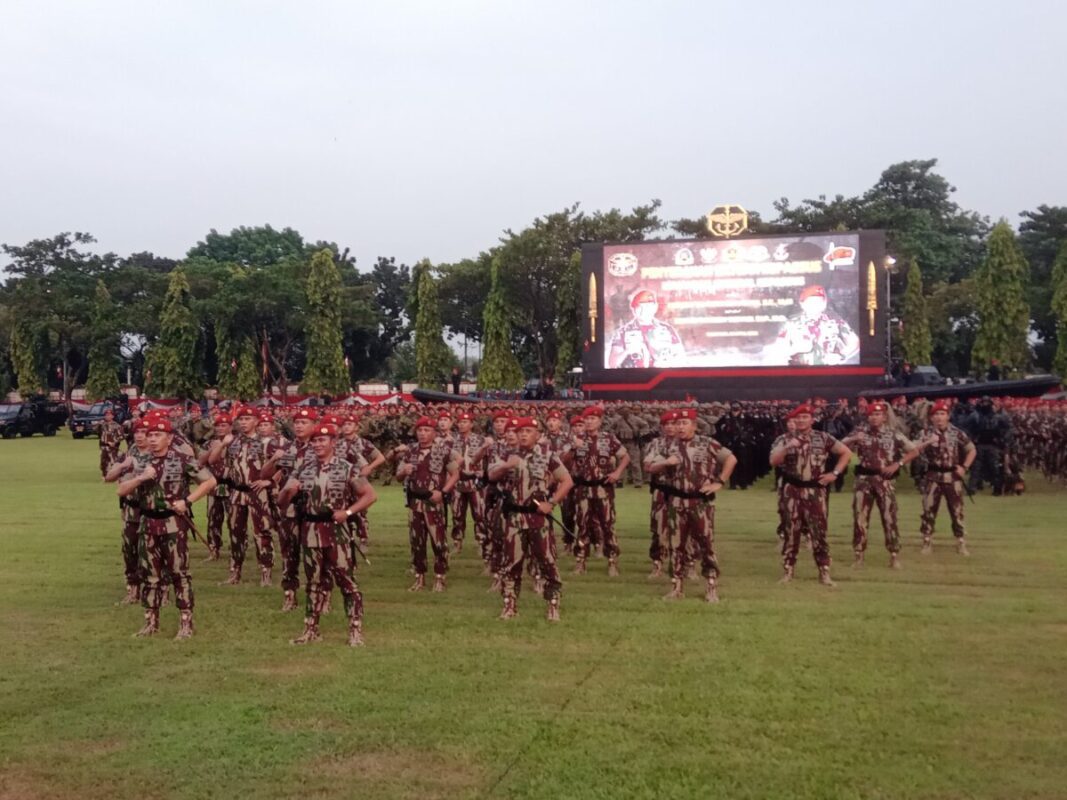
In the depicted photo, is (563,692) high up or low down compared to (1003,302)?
down

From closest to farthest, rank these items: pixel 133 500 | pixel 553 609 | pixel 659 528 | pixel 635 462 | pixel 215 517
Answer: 1. pixel 133 500
2. pixel 553 609
3. pixel 659 528
4. pixel 215 517
5. pixel 635 462

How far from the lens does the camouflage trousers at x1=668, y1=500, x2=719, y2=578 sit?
1040 cm

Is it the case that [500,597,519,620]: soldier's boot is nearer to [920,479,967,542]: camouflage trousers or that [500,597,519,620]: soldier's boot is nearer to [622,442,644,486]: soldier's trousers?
[920,479,967,542]: camouflage trousers

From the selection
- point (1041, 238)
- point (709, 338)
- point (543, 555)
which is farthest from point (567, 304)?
point (543, 555)

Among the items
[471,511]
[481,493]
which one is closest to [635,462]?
[471,511]

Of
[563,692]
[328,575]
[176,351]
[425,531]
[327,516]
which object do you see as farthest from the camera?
[176,351]

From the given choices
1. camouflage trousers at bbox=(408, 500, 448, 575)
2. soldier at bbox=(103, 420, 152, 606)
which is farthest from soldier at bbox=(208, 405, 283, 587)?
camouflage trousers at bbox=(408, 500, 448, 575)

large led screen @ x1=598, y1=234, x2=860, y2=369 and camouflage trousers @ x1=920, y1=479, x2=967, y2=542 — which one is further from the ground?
large led screen @ x1=598, y1=234, x2=860, y2=369

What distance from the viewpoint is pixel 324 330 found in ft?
154

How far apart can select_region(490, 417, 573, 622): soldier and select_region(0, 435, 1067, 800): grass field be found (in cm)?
52

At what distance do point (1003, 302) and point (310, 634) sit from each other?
40.5 meters

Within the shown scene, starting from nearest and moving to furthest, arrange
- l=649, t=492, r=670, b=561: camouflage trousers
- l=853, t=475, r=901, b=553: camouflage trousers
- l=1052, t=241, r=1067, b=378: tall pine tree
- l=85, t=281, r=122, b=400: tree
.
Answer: l=649, t=492, r=670, b=561: camouflage trousers
l=853, t=475, r=901, b=553: camouflage trousers
l=1052, t=241, r=1067, b=378: tall pine tree
l=85, t=281, r=122, b=400: tree

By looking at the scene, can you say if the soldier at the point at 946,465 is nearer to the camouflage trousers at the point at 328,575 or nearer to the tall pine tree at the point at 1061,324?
the camouflage trousers at the point at 328,575

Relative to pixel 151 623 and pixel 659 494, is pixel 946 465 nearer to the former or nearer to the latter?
pixel 659 494
